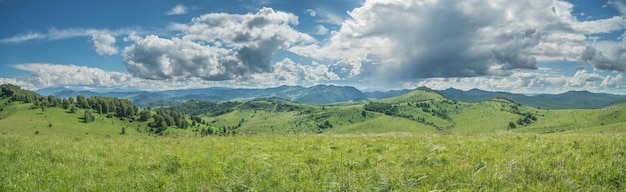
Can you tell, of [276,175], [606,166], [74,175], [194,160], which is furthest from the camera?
[194,160]

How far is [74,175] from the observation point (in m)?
10.9

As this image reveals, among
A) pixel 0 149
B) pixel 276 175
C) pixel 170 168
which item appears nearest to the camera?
pixel 276 175

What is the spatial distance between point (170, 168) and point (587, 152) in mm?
14271

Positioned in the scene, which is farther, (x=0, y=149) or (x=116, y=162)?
(x=0, y=149)

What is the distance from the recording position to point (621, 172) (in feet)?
28.3

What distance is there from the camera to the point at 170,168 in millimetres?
11789

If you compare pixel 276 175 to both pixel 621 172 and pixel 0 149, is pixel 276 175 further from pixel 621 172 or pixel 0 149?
pixel 0 149

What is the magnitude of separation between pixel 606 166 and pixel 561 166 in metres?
0.99

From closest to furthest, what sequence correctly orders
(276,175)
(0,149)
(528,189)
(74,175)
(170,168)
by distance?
(528,189) → (276,175) → (74,175) → (170,168) → (0,149)

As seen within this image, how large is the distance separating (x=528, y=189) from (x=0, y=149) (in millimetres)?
20017

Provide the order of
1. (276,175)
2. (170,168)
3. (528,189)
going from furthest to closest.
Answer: (170,168) < (276,175) < (528,189)

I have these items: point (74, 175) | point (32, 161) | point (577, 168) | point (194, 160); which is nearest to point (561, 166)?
point (577, 168)

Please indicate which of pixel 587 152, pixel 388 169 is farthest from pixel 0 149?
pixel 587 152

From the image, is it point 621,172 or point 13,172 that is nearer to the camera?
point 621,172
